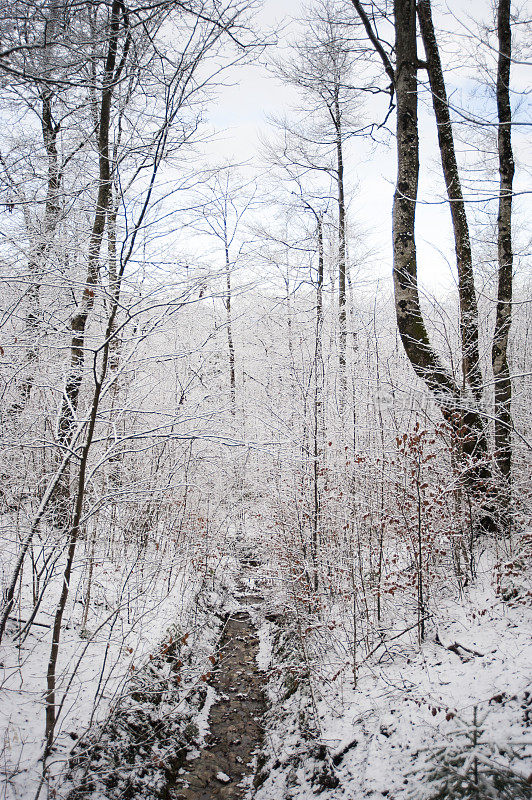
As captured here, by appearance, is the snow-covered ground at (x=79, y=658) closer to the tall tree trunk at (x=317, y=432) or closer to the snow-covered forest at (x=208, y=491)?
the snow-covered forest at (x=208, y=491)

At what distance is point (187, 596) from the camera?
5.52m

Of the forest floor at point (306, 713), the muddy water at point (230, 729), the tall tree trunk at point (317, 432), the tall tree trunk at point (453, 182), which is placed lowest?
the muddy water at point (230, 729)

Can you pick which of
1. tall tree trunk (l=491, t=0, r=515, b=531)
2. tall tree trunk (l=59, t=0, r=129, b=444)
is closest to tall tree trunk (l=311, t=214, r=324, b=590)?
tall tree trunk (l=491, t=0, r=515, b=531)

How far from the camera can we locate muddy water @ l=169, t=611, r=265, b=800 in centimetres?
329

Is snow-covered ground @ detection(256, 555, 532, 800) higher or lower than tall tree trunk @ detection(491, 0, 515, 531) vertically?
lower

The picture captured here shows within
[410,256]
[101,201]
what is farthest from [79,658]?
[410,256]

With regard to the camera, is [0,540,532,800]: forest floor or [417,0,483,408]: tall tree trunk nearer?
[0,540,532,800]: forest floor

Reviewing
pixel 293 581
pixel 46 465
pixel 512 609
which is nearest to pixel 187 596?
pixel 293 581

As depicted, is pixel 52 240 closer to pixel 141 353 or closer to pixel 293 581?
pixel 141 353

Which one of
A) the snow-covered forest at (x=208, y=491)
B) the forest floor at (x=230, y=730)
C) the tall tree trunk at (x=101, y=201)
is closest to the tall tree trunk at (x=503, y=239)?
the snow-covered forest at (x=208, y=491)

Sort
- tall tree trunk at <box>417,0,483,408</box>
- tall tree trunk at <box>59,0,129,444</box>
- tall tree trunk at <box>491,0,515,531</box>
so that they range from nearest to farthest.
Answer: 1. tall tree trunk at <box>59,0,129,444</box>
2. tall tree trunk at <box>491,0,515,531</box>
3. tall tree trunk at <box>417,0,483,408</box>

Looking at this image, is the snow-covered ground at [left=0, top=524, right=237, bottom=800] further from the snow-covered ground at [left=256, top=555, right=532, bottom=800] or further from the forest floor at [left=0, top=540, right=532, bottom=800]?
the snow-covered ground at [left=256, top=555, right=532, bottom=800]

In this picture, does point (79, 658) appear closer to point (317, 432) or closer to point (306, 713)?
point (306, 713)

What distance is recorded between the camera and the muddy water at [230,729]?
329 centimetres
